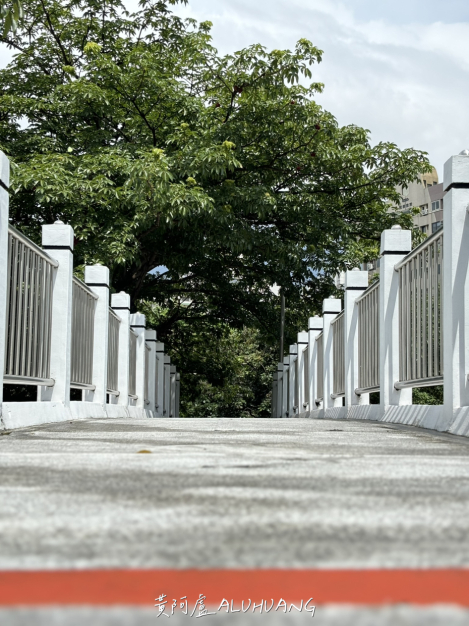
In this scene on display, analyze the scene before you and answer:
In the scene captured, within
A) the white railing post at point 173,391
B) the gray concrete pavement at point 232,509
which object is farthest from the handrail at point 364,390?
the white railing post at point 173,391

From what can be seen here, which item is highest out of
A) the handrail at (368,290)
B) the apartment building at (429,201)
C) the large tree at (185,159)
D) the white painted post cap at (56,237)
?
the apartment building at (429,201)

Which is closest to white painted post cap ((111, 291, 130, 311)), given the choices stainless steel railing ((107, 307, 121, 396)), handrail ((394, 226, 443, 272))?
stainless steel railing ((107, 307, 121, 396))

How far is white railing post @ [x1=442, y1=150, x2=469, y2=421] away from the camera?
480cm

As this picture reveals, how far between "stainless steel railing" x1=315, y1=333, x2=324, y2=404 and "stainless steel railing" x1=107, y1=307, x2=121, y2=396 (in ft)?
10.9

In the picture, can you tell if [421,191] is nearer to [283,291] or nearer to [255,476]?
[283,291]

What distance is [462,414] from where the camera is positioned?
4.69m

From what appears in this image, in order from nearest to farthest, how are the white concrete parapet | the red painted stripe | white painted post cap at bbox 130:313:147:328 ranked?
the red painted stripe → white painted post cap at bbox 130:313:147:328 → the white concrete parapet

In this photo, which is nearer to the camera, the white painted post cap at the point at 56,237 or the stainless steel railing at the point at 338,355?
the white painted post cap at the point at 56,237

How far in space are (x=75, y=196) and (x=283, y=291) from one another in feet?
23.2

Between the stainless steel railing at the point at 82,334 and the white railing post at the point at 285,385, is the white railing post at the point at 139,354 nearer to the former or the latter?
the stainless steel railing at the point at 82,334

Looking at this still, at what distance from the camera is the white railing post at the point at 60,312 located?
269 inches

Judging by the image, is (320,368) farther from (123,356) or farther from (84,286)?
(84,286)

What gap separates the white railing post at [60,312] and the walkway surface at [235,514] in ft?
12.6

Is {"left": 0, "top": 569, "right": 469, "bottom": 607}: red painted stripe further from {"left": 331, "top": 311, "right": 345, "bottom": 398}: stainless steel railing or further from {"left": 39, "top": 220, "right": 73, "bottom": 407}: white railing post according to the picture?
{"left": 331, "top": 311, "right": 345, "bottom": 398}: stainless steel railing
